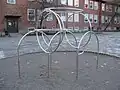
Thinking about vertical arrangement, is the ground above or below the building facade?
below

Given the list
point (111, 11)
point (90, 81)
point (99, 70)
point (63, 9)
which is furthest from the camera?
point (111, 11)

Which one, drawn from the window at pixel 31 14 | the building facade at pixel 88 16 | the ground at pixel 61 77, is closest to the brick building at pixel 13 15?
the window at pixel 31 14

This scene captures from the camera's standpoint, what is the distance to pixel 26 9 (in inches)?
1431

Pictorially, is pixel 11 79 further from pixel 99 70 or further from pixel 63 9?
→ pixel 63 9

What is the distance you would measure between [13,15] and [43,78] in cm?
2839

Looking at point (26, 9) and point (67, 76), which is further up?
point (26, 9)

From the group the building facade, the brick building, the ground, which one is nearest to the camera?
the ground

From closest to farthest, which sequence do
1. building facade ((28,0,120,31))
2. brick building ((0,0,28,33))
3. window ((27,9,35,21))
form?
brick building ((0,0,28,33))
window ((27,9,35,21))
building facade ((28,0,120,31))

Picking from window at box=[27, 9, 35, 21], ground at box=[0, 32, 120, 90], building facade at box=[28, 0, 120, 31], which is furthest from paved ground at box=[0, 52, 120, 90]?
building facade at box=[28, 0, 120, 31]

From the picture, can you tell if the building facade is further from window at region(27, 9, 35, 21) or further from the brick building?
the brick building

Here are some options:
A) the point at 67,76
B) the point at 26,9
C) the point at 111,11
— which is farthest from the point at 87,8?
the point at 67,76

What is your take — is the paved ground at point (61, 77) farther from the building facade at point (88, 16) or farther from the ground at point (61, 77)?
the building facade at point (88, 16)

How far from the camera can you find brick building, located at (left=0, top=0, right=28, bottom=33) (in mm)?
33812

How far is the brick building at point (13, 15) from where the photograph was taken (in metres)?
33.8
